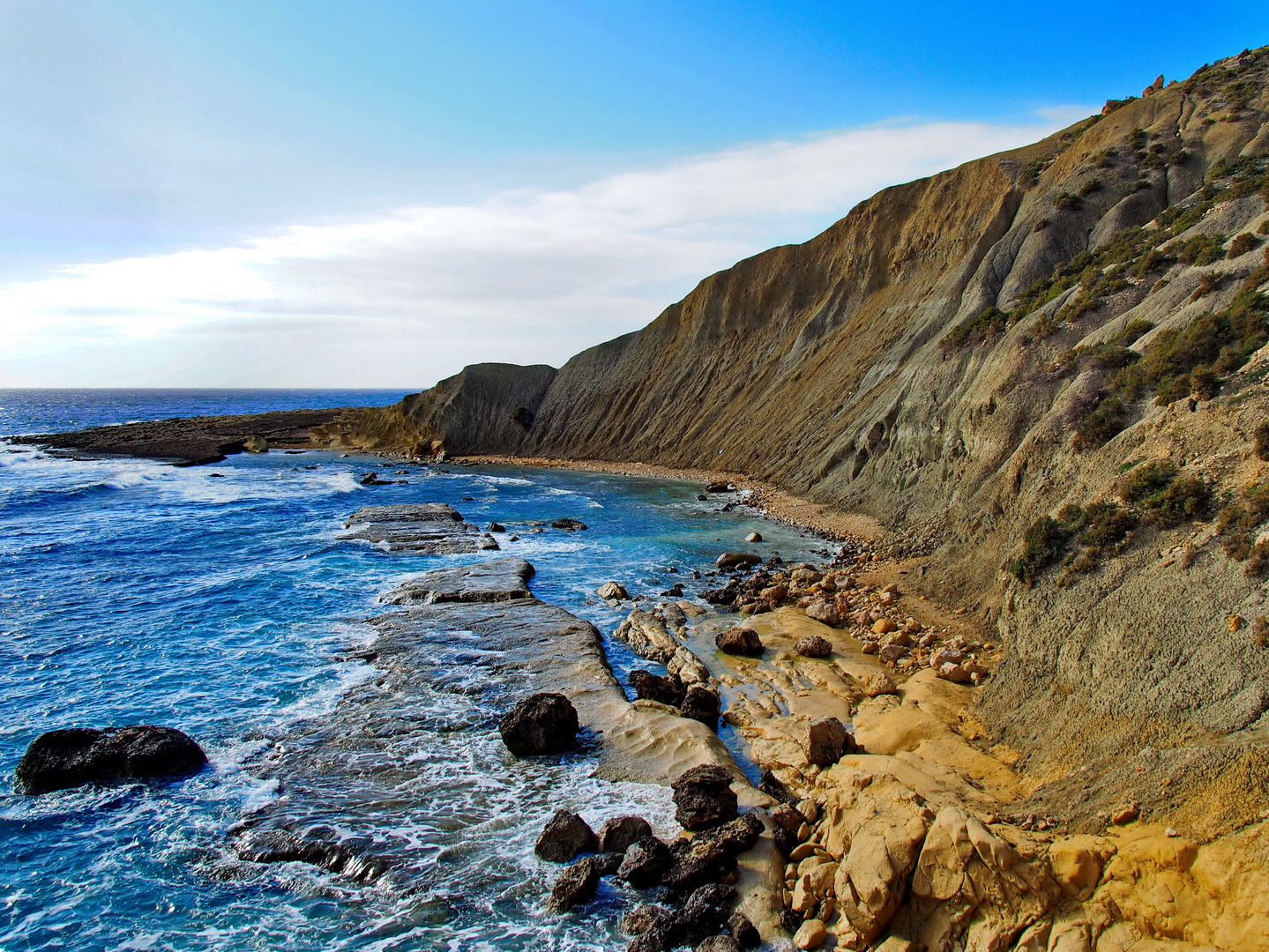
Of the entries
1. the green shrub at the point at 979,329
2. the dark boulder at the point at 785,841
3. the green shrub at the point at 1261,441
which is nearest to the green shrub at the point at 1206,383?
the green shrub at the point at 1261,441

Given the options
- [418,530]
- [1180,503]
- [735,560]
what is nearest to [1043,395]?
[1180,503]

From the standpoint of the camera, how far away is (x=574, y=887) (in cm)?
921

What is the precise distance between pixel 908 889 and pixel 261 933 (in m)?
7.93

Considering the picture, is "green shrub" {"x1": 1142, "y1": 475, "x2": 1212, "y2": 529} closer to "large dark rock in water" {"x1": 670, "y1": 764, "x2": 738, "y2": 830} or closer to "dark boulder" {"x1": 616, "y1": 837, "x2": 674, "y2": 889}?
"large dark rock in water" {"x1": 670, "y1": 764, "x2": 738, "y2": 830}

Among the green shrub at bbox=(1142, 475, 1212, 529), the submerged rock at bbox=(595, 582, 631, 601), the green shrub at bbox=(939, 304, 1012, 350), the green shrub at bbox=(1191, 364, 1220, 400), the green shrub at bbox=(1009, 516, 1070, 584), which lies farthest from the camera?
the green shrub at bbox=(939, 304, 1012, 350)

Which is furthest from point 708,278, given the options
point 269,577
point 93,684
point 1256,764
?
point 1256,764

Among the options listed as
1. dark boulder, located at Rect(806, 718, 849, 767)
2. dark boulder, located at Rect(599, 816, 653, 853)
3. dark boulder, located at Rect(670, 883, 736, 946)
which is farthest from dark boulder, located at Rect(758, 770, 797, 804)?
dark boulder, located at Rect(670, 883, 736, 946)

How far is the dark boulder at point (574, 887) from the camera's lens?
914 centimetres

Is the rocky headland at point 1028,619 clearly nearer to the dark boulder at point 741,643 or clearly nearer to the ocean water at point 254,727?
the dark boulder at point 741,643

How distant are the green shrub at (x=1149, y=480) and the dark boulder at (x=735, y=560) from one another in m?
14.2

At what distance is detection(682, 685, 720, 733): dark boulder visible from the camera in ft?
46.3

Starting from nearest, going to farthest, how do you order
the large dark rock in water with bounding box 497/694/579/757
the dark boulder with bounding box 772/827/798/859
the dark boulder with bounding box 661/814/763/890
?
the dark boulder with bounding box 661/814/763/890 → the dark boulder with bounding box 772/827/798/859 → the large dark rock in water with bounding box 497/694/579/757

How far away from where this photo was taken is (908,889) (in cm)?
792

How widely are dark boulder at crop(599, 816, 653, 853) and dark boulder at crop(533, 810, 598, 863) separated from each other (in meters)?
0.21
